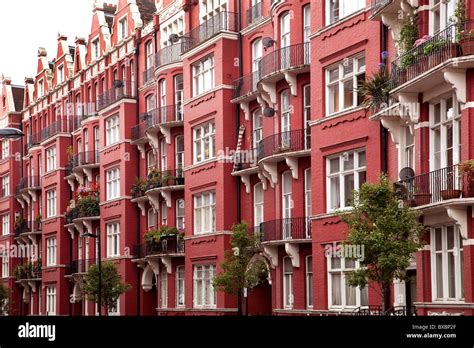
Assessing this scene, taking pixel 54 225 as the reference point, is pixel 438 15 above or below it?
above

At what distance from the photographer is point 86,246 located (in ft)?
216

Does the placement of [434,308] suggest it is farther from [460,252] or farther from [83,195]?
[83,195]

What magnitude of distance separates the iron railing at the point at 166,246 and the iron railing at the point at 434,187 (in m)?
21.6

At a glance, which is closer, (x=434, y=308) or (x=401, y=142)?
(x=434, y=308)

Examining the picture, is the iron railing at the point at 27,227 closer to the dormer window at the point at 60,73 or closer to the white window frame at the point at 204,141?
the dormer window at the point at 60,73

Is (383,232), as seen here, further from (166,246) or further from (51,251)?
(51,251)

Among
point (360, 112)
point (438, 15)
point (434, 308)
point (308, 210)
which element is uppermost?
point (438, 15)

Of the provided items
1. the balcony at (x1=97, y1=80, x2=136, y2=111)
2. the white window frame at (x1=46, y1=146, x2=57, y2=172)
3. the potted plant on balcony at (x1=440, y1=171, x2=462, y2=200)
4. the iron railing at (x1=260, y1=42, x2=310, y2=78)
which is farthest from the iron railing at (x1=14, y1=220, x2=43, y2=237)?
the potted plant on balcony at (x1=440, y1=171, x2=462, y2=200)

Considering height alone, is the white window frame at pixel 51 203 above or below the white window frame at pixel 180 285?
above

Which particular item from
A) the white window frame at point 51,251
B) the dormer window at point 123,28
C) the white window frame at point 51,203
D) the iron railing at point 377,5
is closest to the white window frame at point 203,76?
the dormer window at point 123,28

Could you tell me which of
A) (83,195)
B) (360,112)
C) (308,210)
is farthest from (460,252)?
(83,195)

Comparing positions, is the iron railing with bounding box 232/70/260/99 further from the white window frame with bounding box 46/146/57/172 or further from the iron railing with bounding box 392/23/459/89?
the white window frame with bounding box 46/146/57/172

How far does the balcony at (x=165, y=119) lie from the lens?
5166 cm
